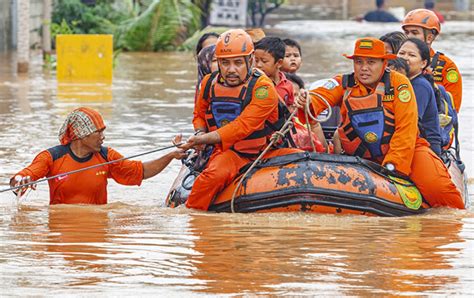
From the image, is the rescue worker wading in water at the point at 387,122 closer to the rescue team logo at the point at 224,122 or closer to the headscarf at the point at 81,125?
the rescue team logo at the point at 224,122

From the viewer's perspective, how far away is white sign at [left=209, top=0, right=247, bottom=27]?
119 ft

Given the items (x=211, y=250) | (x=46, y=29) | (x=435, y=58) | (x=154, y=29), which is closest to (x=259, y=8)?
(x=154, y=29)

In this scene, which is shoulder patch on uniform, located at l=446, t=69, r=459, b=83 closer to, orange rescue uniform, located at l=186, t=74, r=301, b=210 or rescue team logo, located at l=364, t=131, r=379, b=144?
rescue team logo, located at l=364, t=131, r=379, b=144

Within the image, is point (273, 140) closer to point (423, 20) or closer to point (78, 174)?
point (78, 174)

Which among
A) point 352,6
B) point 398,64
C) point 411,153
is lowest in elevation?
point 352,6

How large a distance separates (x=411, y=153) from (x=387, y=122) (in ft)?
1.04

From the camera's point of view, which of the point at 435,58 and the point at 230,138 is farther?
the point at 435,58

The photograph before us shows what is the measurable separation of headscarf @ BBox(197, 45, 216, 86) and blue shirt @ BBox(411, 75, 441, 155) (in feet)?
6.40

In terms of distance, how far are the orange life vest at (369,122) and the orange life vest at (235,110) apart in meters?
0.56

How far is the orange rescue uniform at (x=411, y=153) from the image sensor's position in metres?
10.5

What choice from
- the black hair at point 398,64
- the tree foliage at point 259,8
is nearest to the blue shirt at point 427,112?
the black hair at point 398,64

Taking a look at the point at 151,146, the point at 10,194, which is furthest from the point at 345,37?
the point at 10,194

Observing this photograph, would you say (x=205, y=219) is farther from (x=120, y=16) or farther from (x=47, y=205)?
(x=120, y=16)

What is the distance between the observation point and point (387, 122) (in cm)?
1066
